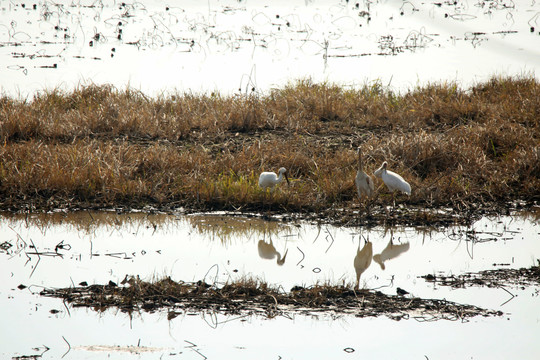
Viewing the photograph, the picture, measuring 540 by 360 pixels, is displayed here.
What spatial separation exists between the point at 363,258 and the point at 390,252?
34 cm

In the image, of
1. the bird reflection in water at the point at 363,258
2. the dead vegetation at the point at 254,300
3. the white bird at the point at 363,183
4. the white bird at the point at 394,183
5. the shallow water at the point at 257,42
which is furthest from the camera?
the shallow water at the point at 257,42

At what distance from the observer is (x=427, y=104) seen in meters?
12.0

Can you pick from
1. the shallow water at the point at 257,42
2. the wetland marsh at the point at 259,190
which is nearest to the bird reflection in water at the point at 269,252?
the wetland marsh at the point at 259,190

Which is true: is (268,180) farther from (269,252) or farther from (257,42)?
(257,42)

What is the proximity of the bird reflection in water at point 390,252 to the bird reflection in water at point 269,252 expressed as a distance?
955 mm

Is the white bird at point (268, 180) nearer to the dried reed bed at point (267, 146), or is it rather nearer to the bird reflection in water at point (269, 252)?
the dried reed bed at point (267, 146)

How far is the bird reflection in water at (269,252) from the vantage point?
22.8ft

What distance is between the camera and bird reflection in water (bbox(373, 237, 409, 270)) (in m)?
7.00

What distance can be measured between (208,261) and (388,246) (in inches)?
77.0

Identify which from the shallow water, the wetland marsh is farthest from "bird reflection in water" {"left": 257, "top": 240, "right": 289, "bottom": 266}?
the shallow water

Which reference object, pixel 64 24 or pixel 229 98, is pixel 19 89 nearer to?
pixel 229 98

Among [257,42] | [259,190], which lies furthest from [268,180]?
[257,42]

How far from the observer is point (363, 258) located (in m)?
7.07

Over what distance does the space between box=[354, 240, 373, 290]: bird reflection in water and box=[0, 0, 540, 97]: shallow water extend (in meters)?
6.34
